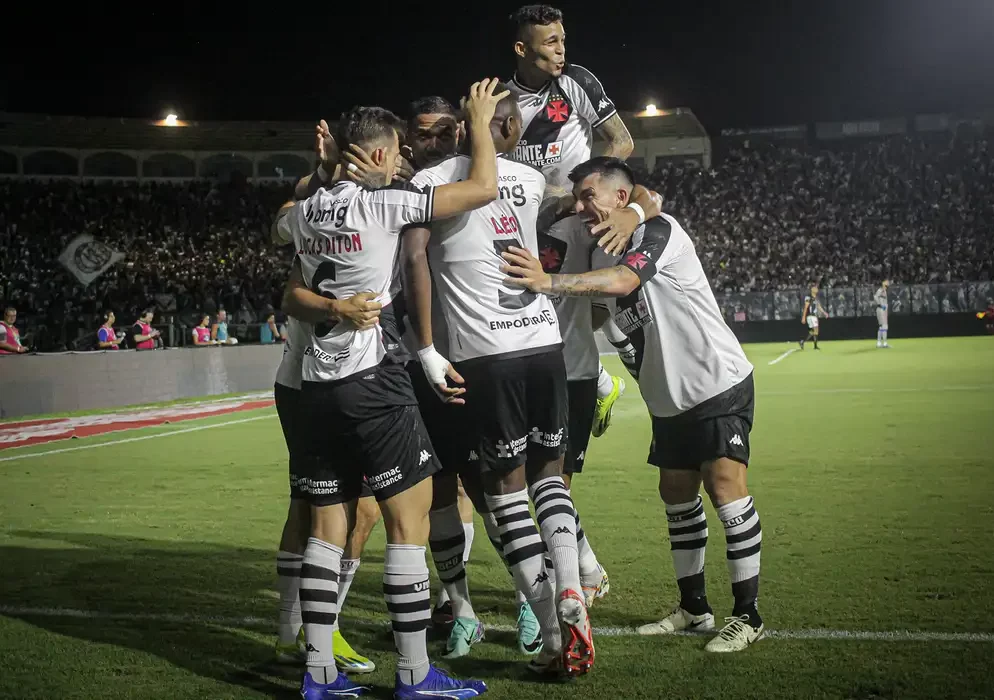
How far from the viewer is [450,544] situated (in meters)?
4.62

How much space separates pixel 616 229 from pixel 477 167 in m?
0.78

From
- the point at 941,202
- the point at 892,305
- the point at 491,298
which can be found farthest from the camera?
the point at 941,202

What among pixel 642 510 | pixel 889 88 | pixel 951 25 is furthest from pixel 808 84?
pixel 642 510

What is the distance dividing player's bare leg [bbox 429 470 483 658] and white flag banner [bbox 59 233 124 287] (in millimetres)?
32187

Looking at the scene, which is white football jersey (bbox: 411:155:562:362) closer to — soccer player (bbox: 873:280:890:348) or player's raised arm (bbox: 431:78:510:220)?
player's raised arm (bbox: 431:78:510:220)

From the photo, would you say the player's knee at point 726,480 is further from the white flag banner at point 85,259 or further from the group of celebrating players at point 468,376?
the white flag banner at point 85,259

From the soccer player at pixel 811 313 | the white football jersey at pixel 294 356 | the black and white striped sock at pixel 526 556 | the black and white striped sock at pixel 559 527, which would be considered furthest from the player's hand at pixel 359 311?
the soccer player at pixel 811 313

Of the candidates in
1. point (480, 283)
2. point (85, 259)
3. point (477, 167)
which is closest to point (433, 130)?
point (477, 167)

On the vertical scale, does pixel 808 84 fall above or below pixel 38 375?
above

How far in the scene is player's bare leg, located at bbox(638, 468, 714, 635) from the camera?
4.52 meters

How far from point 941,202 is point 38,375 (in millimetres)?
39893

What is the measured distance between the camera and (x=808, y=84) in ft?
157

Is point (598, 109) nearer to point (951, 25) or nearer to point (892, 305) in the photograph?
point (892, 305)

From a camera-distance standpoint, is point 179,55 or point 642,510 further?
point 179,55
